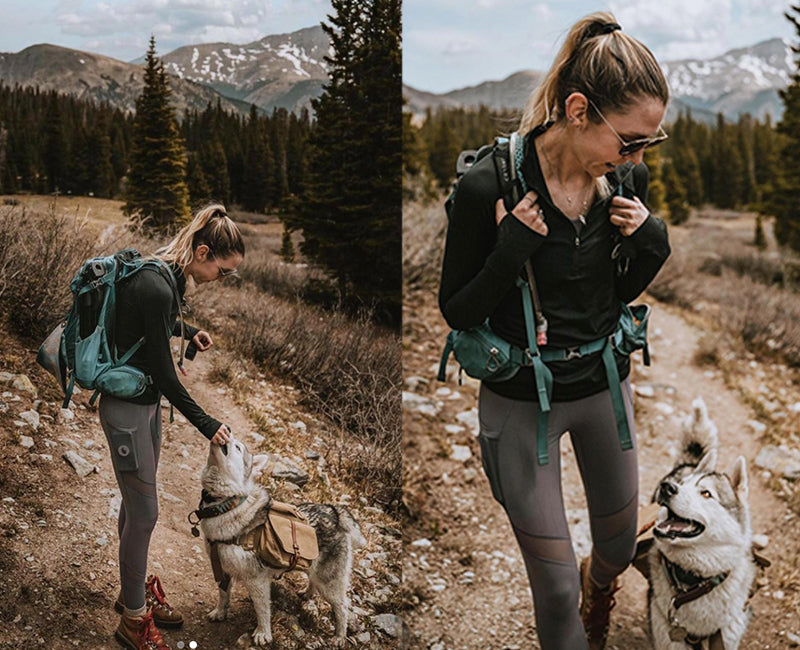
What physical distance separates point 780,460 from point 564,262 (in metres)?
3.87

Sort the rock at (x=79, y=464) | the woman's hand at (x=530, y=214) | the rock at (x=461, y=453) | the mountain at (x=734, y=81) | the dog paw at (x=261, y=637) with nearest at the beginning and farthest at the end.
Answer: the woman's hand at (x=530, y=214)
the rock at (x=79, y=464)
the dog paw at (x=261, y=637)
the rock at (x=461, y=453)
the mountain at (x=734, y=81)

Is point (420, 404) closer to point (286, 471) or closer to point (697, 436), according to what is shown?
point (697, 436)

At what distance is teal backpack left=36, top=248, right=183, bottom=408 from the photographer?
8.84 ft

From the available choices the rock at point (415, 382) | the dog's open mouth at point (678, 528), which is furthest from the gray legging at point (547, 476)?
the rock at point (415, 382)

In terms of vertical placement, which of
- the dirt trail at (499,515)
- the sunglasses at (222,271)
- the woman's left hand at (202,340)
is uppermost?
the sunglasses at (222,271)

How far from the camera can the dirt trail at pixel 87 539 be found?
8.99ft

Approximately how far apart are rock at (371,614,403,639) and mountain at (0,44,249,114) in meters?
2.36

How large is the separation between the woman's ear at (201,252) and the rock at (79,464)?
79cm

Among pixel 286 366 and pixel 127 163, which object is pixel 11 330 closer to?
pixel 127 163

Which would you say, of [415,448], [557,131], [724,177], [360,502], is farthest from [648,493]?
[724,177]

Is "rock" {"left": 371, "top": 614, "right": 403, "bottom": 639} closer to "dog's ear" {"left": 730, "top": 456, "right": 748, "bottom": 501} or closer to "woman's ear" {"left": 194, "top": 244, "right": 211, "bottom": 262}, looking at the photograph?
"dog's ear" {"left": 730, "top": 456, "right": 748, "bottom": 501}

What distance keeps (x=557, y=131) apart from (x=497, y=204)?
32 cm

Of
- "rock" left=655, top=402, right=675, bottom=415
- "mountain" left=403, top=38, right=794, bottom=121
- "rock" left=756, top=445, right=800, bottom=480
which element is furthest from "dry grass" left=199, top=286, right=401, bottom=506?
"rock" left=655, top=402, right=675, bottom=415

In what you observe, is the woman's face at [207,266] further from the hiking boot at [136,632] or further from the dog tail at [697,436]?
the dog tail at [697,436]
